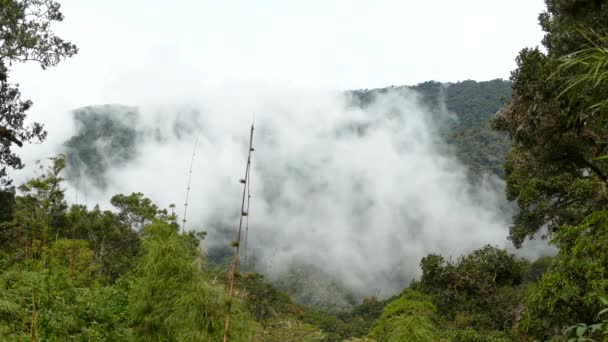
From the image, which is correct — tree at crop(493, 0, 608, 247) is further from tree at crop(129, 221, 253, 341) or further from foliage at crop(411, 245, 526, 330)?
foliage at crop(411, 245, 526, 330)

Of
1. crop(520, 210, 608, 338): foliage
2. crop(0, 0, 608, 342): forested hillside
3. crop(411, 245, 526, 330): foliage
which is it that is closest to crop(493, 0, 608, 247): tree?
crop(0, 0, 608, 342): forested hillside

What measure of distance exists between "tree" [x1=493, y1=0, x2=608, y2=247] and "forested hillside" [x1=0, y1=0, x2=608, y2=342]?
0.13 ft

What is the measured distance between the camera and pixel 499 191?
133 metres

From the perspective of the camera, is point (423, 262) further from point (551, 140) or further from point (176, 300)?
point (176, 300)

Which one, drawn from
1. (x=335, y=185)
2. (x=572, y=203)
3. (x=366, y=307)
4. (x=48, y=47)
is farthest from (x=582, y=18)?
(x=335, y=185)

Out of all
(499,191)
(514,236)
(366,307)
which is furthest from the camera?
(499,191)

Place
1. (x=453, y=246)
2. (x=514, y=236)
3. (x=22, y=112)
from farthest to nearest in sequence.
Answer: (x=453, y=246)
(x=22, y=112)
(x=514, y=236)

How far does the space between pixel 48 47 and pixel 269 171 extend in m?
185

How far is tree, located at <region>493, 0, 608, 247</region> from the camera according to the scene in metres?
10.1

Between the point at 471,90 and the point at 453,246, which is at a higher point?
the point at 471,90

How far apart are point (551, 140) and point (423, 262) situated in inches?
627

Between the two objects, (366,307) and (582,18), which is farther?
(366,307)

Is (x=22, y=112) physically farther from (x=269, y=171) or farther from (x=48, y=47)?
(x=269, y=171)

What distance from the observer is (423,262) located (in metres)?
26.4
